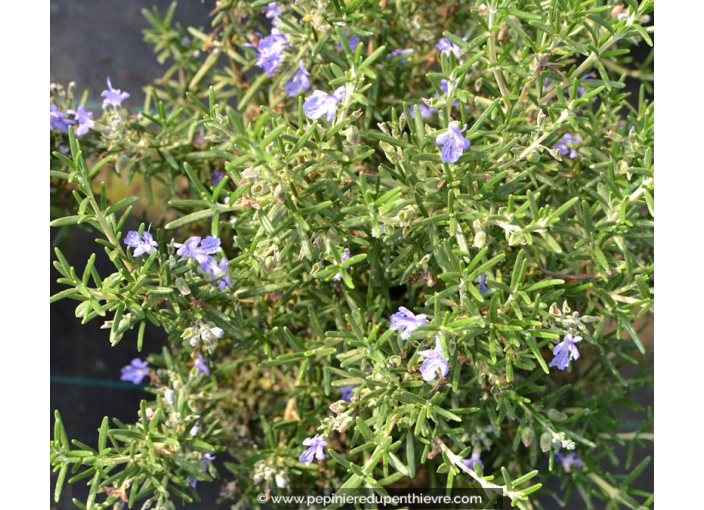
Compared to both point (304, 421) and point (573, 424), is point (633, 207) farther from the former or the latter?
point (304, 421)

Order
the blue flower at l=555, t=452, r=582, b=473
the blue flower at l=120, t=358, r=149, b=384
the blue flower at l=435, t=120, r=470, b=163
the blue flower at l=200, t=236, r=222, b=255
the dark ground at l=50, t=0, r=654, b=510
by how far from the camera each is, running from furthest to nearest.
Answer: the dark ground at l=50, t=0, r=654, b=510
the blue flower at l=120, t=358, r=149, b=384
the blue flower at l=555, t=452, r=582, b=473
the blue flower at l=200, t=236, r=222, b=255
the blue flower at l=435, t=120, r=470, b=163

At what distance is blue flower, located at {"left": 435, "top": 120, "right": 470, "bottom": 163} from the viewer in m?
1.24

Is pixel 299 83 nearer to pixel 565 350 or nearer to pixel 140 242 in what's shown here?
pixel 140 242

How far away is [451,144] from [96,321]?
1.75m

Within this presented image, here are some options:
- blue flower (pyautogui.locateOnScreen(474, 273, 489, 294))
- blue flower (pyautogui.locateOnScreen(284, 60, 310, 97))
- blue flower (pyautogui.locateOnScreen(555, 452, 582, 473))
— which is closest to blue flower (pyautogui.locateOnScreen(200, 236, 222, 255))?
blue flower (pyautogui.locateOnScreen(284, 60, 310, 97))

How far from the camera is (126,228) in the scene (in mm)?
2342

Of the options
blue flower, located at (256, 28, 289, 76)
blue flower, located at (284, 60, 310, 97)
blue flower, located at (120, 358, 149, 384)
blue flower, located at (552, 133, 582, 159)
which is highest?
blue flower, located at (256, 28, 289, 76)

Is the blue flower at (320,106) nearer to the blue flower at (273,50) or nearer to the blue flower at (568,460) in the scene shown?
the blue flower at (273,50)

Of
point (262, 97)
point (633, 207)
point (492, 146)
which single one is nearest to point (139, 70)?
point (262, 97)

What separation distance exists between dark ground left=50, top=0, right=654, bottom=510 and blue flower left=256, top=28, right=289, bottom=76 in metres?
0.88

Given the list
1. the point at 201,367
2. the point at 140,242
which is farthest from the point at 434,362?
the point at 201,367

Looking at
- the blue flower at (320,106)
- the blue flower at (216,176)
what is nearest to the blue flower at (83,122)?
the blue flower at (216,176)

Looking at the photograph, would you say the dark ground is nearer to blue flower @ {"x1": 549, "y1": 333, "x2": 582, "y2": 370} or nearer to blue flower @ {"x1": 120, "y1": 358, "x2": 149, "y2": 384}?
blue flower @ {"x1": 120, "y1": 358, "x2": 149, "y2": 384}

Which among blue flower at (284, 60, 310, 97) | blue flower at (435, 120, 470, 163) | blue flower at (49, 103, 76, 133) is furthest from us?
blue flower at (49, 103, 76, 133)
